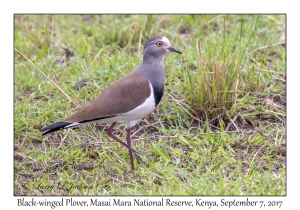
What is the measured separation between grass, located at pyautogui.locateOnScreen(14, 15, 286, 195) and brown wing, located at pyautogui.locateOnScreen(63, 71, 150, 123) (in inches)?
17.2

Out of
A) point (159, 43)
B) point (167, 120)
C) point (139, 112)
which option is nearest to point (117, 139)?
point (139, 112)

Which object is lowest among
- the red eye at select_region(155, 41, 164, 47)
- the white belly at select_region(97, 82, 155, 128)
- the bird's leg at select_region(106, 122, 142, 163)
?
the bird's leg at select_region(106, 122, 142, 163)

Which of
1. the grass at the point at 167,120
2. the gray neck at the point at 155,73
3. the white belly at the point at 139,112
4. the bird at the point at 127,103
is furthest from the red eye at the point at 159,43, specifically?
the white belly at the point at 139,112

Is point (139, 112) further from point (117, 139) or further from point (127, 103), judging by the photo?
point (117, 139)

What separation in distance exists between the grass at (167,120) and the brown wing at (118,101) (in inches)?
17.2

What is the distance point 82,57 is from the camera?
714 centimetres

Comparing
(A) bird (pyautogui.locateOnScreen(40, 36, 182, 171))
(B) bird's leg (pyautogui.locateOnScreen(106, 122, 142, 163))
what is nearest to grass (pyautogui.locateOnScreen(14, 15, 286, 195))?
(B) bird's leg (pyautogui.locateOnScreen(106, 122, 142, 163))

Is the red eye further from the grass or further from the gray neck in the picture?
the grass

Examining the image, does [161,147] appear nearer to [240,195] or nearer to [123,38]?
[240,195]

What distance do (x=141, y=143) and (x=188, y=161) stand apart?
0.68 m

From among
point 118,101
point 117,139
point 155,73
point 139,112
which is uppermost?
point 155,73

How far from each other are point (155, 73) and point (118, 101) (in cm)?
49

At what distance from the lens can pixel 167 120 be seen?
575 cm

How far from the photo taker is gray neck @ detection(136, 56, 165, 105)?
515cm
